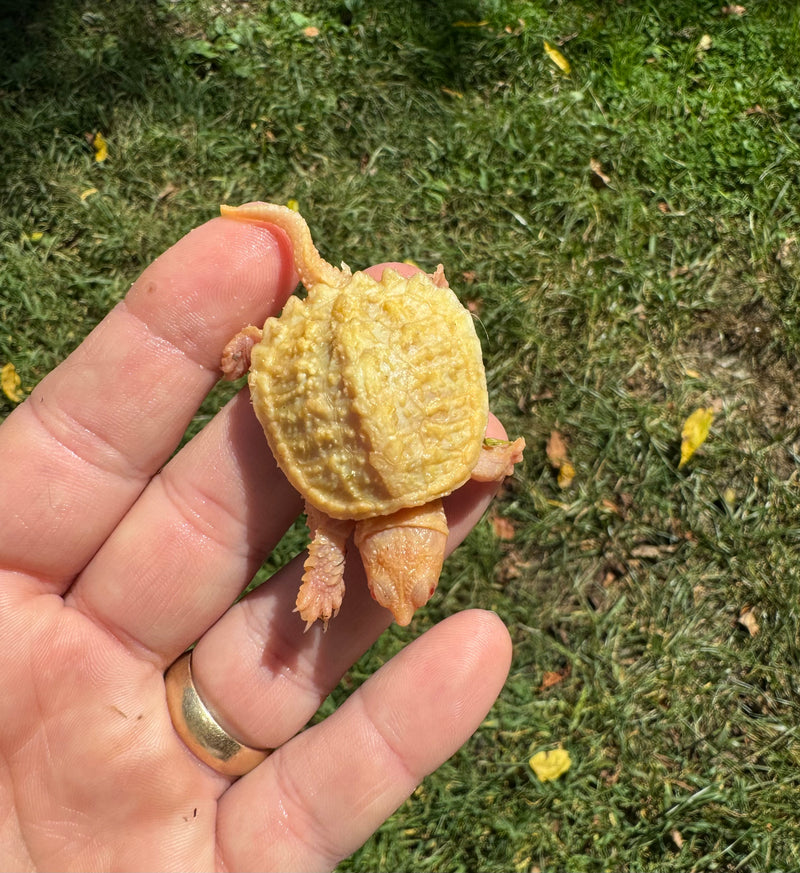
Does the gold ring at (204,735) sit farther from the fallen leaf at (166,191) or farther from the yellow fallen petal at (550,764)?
the fallen leaf at (166,191)

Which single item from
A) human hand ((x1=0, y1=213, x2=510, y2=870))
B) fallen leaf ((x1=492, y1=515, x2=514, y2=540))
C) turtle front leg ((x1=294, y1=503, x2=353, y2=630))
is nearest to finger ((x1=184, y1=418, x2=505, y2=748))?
human hand ((x1=0, y1=213, x2=510, y2=870))

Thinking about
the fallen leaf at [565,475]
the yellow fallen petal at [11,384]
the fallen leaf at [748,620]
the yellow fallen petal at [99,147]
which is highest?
the yellow fallen petal at [99,147]

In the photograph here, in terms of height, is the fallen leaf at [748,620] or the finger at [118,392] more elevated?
the finger at [118,392]

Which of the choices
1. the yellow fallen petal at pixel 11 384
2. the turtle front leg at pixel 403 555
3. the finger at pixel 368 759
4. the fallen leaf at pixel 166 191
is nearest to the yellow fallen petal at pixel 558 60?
the fallen leaf at pixel 166 191

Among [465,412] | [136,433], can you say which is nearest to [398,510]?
[465,412]

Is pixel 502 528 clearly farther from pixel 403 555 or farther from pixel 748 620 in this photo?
pixel 403 555

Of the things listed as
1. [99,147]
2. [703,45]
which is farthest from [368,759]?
[703,45]
